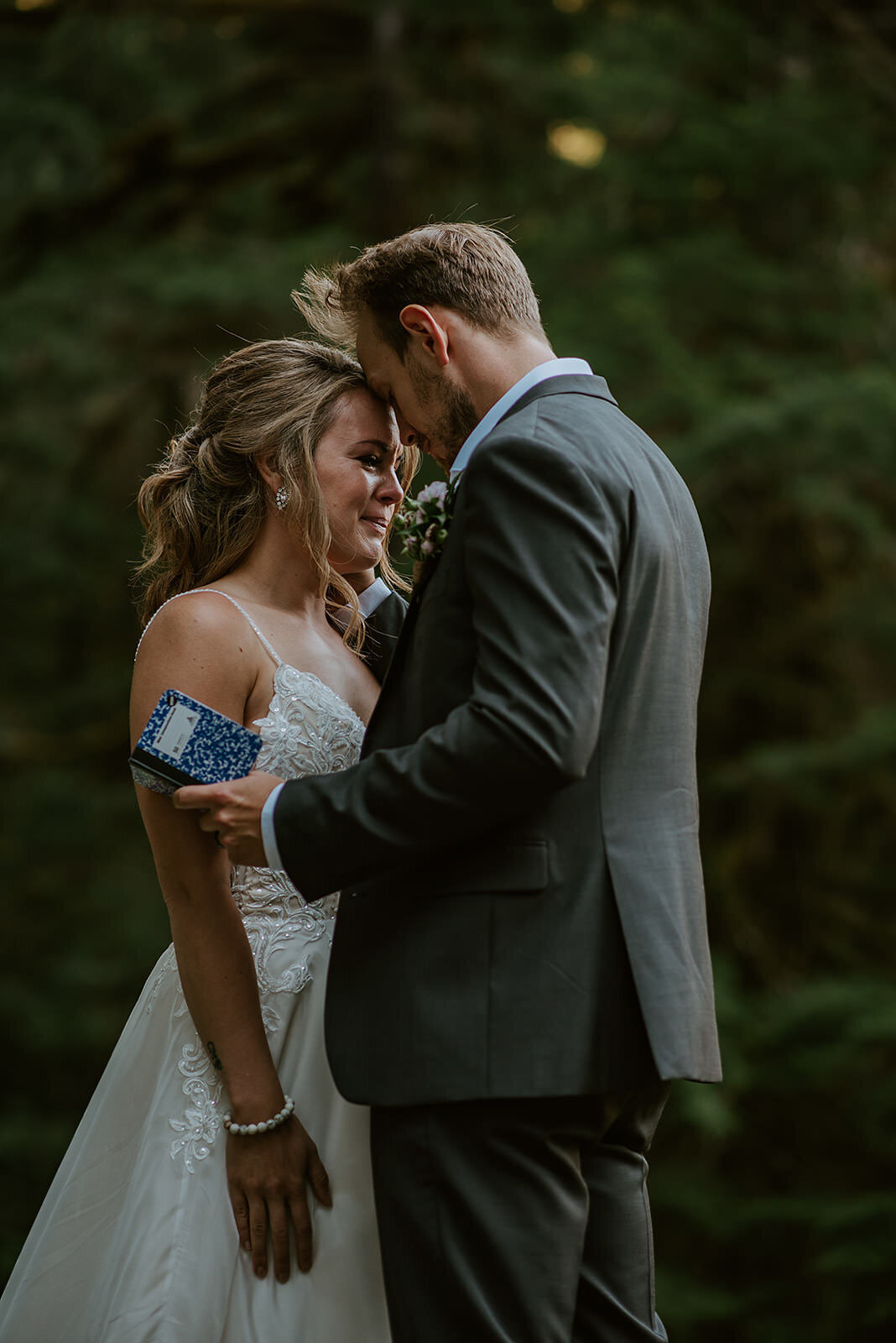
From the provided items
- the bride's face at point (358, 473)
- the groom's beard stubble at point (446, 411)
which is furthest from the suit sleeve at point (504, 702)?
the bride's face at point (358, 473)

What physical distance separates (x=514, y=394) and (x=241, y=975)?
1172 millimetres

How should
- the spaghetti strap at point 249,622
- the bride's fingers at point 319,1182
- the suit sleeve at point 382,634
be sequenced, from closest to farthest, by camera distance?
the bride's fingers at point 319,1182
the spaghetti strap at point 249,622
the suit sleeve at point 382,634

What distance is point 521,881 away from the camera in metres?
2.05

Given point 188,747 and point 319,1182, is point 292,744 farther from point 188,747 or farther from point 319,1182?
point 319,1182

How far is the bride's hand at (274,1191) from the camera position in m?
2.33

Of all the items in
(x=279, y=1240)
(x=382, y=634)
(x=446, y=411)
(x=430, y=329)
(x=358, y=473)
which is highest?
(x=430, y=329)

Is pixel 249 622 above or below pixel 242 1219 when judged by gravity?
above

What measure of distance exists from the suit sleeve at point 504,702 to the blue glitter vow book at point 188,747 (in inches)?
7.5

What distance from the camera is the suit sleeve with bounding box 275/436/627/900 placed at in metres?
1.96

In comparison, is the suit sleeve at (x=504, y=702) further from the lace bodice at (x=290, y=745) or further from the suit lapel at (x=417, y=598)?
the lace bodice at (x=290, y=745)

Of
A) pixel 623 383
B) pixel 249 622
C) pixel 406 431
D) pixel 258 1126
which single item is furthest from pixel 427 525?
pixel 623 383

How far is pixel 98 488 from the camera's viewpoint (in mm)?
8078

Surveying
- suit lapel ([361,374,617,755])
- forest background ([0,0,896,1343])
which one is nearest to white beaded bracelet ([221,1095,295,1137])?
suit lapel ([361,374,617,755])

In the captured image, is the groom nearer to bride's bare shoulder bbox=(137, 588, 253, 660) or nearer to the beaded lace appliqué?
the beaded lace appliqué
